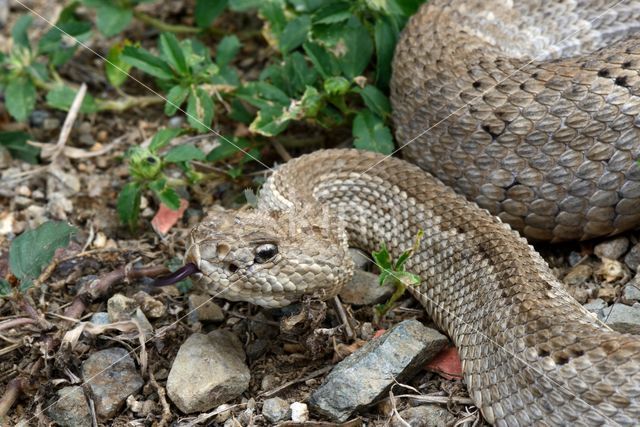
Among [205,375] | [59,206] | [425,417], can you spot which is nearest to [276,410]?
[205,375]

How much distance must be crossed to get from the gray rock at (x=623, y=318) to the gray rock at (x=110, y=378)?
253 centimetres

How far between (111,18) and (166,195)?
2.04 meters

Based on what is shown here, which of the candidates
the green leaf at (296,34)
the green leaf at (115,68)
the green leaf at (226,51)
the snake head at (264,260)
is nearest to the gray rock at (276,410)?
the snake head at (264,260)

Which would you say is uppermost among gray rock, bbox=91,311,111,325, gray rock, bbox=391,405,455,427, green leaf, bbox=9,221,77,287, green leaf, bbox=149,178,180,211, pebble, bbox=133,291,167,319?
gray rock, bbox=391,405,455,427

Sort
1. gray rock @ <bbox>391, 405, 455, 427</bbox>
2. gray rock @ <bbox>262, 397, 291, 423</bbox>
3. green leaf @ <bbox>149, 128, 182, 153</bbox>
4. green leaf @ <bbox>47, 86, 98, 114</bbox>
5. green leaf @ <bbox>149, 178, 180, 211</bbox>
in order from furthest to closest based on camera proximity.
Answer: green leaf @ <bbox>47, 86, 98, 114</bbox>
green leaf @ <bbox>149, 128, 182, 153</bbox>
green leaf @ <bbox>149, 178, 180, 211</bbox>
gray rock @ <bbox>262, 397, 291, 423</bbox>
gray rock @ <bbox>391, 405, 455, 427</bbox>

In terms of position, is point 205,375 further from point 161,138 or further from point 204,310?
point 161,138

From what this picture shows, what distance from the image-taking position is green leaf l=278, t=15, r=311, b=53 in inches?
243

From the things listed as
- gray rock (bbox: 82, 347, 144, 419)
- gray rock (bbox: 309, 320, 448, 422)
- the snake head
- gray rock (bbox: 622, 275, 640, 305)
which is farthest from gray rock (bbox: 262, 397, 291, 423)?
gray rock (bbox: 622, 275, 640, 305)

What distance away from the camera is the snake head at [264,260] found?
4773mm

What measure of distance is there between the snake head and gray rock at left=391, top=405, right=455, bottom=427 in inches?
31.5

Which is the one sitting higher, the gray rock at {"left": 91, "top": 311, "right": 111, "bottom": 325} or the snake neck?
the snake neck

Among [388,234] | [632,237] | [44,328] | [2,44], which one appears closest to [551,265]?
[632,237]

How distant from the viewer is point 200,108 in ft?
19.7

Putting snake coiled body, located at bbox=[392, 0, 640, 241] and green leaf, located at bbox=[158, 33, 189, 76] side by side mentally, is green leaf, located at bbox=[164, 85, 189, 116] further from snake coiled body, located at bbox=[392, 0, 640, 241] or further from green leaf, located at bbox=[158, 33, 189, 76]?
snake coiled body, located at bbox=[392, 0, 640, 241]
